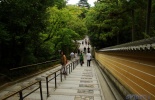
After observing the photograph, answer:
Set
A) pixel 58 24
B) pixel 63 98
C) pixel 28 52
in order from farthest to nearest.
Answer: pixel 58 24 < pixel 28 52 < pixel 63 98

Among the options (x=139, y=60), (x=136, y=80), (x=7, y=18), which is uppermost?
(x=7, y=18)

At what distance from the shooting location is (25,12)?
50.2 ft

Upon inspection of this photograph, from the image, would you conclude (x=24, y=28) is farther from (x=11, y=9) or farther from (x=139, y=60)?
(x=139, y=60)

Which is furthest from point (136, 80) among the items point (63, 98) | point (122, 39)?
point (122, 39)

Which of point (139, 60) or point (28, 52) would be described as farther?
point (28, 52)

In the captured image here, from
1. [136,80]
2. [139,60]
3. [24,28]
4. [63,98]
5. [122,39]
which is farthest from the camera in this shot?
[122,39]

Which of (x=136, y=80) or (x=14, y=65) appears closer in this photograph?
(x=136, y=80)

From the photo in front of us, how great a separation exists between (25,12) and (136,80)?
10.4 m

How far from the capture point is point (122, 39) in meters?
32.5

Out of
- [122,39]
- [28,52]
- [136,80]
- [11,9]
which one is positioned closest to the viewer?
[136,80]

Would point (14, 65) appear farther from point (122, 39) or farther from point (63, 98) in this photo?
point (122, 39)

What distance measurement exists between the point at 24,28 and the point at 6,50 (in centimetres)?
219

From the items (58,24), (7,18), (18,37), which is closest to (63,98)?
(18,37)

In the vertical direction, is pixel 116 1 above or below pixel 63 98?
above
